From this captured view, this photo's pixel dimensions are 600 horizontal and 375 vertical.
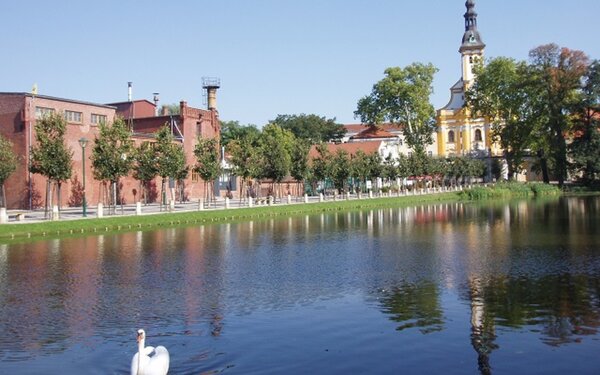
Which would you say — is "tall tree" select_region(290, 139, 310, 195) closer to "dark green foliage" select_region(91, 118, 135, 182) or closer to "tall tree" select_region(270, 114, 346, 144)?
"dark green foliage" select_region(91, 118, 135, 182)

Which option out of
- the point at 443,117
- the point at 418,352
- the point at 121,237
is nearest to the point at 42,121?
the point at 121,237

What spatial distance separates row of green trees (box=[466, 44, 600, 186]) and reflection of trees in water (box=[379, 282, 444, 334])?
71.6 metres

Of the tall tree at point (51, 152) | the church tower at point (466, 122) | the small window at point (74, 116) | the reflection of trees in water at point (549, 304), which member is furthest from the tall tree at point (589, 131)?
the reflection of trees in water at point (549, 304)

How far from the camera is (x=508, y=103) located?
89.1m

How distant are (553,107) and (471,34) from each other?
3684 cm

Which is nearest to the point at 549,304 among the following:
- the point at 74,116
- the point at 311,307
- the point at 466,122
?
the point at 311,307

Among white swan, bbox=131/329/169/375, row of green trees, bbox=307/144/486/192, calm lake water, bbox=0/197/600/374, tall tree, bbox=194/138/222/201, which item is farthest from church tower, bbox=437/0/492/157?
white swan, bbox=131/329/169/375

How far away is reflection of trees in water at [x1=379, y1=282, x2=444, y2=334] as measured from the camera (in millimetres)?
13605

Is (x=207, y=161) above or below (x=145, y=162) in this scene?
above

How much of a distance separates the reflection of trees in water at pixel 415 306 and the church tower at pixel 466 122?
98748 millimetres

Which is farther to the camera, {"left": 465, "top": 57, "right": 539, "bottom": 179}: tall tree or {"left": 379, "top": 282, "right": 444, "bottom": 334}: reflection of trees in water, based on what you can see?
{"left": 465, "top": 57, "right": 539, "bottom": 179}: tall tree

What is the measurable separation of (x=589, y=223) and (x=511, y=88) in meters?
54.5

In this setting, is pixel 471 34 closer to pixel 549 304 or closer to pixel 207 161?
pixel 207 161

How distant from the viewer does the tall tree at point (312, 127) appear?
13638 centimetres
